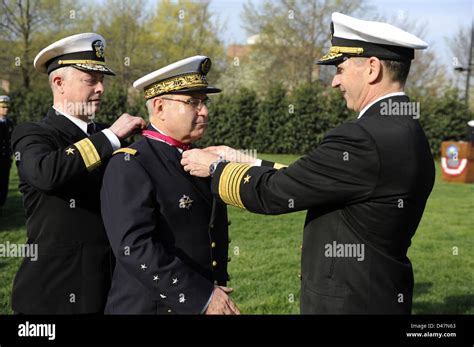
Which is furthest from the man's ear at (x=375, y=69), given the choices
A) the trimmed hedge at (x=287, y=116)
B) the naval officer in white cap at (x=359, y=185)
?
the trimmed hedge at (x=287, y=116)

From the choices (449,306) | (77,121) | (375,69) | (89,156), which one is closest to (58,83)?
(77,121)

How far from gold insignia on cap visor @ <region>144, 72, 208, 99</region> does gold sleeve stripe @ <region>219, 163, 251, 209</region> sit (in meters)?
0.53

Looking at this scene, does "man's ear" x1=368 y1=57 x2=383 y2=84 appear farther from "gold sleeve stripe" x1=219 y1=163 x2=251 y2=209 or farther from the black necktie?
the black necktie

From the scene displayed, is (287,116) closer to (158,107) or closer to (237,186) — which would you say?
(158,107)

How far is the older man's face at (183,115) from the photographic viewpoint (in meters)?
2.97

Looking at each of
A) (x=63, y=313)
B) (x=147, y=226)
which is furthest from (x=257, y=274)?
(x=147, y=226)

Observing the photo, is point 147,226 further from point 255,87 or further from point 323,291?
point 255,87

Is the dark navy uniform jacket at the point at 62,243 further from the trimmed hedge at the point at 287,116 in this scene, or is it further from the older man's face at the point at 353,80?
the trimmed hedge at the point at 287,116

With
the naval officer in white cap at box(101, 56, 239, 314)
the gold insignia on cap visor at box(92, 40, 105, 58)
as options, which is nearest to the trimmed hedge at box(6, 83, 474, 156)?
the gold insignia on cap visor at box(92, 40, 105, 58)

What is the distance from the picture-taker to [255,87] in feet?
125

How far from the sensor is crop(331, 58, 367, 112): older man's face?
2.81m

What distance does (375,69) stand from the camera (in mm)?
2770

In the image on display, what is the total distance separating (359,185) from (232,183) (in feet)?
2.15

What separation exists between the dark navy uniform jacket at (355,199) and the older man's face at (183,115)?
313 millimetres
